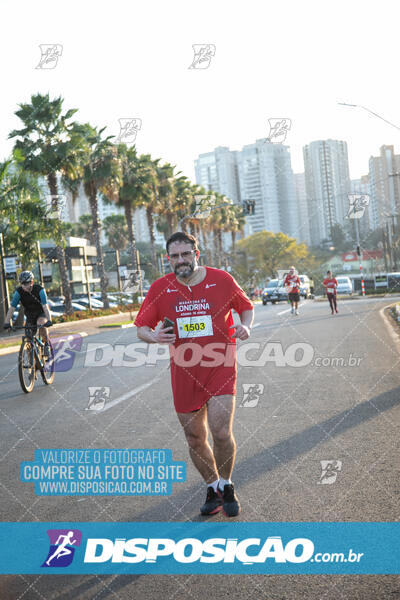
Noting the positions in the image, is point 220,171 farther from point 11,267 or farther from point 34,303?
point 34,303

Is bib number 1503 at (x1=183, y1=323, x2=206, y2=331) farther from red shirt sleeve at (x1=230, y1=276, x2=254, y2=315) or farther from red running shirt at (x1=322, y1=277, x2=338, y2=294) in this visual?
red running shirt at (x1=322, y1=277, x2=338, y2=294)

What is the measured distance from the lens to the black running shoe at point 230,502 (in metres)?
4.44

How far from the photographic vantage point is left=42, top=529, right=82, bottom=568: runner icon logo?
3.90 metres

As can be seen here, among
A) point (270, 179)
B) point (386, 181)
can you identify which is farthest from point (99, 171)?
point (270, 179)

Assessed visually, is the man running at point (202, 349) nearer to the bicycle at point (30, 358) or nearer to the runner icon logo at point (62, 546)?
the runner icon logo at point (62, 546)

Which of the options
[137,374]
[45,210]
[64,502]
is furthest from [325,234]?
[64,502]

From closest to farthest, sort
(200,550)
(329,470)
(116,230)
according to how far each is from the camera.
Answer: (200,550)
(329,470)
(116,230)

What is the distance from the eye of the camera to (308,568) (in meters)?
3.62

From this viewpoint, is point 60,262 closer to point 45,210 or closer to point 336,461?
point 45,210

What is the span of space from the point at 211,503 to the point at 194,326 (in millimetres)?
1217

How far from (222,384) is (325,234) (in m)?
115

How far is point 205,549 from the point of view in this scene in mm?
3896

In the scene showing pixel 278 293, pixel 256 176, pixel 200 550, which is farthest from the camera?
pixel 256 176

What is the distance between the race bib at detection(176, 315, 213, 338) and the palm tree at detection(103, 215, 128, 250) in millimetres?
77220
